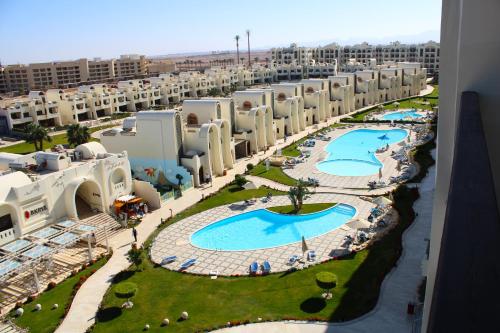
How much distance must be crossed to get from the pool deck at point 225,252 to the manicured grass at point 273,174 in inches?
330

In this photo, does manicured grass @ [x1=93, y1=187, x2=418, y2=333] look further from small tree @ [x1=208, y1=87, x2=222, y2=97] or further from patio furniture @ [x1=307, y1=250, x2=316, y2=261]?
small tree @ [x1=208, y1=87, x2=222, y2=97]

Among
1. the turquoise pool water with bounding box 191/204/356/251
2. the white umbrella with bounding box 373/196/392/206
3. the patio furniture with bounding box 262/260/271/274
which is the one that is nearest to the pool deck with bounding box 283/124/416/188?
the white umbrella with bounding box 373/196/392/206

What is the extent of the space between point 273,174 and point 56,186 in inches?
789

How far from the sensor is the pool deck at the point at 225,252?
25469 mm

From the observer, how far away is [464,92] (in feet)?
20.9

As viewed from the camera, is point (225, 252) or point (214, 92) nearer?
point (225, 252)

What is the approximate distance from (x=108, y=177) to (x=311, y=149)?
25.8 metres

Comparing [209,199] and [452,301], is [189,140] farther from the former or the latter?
[452,301]

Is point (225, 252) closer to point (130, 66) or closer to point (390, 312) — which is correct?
point (390, 312)

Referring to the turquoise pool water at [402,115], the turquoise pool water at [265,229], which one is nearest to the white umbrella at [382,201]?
the turquoise pool water at [265,229]

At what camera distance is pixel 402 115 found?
233 feet

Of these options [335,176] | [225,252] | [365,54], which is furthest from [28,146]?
[365,54]

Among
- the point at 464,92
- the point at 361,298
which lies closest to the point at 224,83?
the point at 361,298

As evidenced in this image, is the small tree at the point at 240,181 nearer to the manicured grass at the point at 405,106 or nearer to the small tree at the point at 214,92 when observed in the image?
the manicured grass at the point at 405,106
